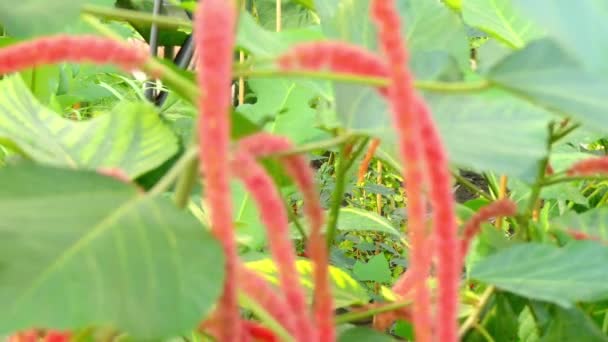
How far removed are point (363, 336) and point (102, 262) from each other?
→ 0.74 feet

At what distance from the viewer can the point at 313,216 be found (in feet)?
0.85

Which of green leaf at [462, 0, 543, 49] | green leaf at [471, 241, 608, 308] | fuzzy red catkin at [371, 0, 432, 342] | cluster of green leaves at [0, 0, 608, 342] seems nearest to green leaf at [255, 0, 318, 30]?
green leaf at [462, 0, 543, 49]

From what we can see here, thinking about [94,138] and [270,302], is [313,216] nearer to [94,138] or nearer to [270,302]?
[270,302]

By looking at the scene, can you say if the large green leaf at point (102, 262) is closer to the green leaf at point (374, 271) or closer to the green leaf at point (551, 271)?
the green leaf at point (551, 271)

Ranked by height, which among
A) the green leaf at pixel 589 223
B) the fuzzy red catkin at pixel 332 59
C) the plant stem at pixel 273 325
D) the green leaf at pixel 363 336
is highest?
the fuzzy red catkin at pixel 332 59

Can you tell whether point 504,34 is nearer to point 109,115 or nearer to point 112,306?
point 109,115

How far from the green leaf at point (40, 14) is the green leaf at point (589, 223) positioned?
1.16 feet

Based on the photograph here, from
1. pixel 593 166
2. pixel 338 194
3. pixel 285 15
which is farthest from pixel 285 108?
pixel 285 15

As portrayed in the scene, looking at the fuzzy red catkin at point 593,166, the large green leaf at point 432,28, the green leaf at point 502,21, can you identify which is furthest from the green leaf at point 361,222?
the fuzzy red catkin at point 593,166

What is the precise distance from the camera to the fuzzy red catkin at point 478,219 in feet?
1.08

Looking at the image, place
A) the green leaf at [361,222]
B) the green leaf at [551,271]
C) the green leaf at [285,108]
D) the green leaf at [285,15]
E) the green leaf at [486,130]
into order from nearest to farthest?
1. the green leaf at [486,130]
2. the green leaf at [551,271]
3. the green leaf at [285,108]
4. the green leaf at [361,222]
5. the green leaf at [285,15]

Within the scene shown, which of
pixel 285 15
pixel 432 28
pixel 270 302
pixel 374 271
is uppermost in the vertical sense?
pixel 285 15

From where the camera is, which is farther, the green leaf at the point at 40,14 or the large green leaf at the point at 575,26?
the green leaf at the point at 40,14

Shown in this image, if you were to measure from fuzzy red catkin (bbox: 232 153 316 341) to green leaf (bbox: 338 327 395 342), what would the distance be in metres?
0.21
